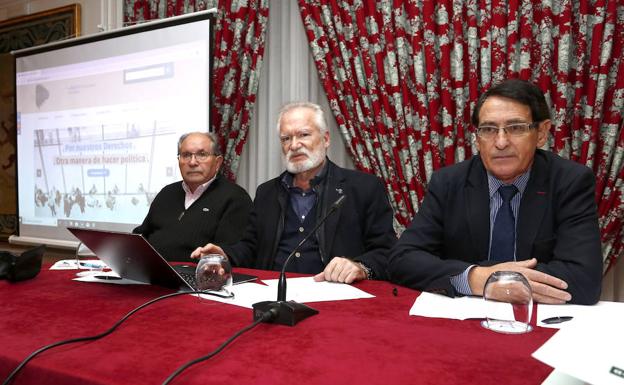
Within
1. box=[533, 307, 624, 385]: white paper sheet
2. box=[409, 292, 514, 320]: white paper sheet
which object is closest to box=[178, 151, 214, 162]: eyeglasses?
box=[409, 292, 514, 320]: white paper sheet

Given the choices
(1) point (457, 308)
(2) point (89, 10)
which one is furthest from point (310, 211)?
(2) point (89, 10)

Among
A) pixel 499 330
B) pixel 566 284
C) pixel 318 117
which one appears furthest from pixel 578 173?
pixel 318 117

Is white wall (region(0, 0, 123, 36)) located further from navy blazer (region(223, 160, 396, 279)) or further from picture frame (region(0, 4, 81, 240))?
navy blazer (region(223, 160, 396, 279))

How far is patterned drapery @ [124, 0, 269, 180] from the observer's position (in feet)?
10.8

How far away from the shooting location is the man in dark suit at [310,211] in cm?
224

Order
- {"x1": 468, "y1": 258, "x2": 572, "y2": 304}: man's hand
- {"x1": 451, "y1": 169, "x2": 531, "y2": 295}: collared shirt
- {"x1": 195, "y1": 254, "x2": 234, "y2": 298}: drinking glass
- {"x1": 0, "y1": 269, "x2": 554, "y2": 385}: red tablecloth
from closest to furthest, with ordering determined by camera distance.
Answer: {"x1": 0, "y1": 269, "x2": 554, "y2": 385}: red tablecloth → {"x1": 468, "y1": 258, "x2": 572, "y2": 304}: man's hand → {"x1": 195, "y1": 254, "x2": 234, "y2": 298}: drinking glass → {"x1": 451, "y1": 169, "x2": 531, "y2": 295}: collared shirt

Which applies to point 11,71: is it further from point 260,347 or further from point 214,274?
point 260,347

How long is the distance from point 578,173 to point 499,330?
846 millimetres

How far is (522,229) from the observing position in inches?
63.3

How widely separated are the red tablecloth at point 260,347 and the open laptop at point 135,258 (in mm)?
123

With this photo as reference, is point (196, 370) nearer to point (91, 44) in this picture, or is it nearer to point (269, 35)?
point (269, 35)

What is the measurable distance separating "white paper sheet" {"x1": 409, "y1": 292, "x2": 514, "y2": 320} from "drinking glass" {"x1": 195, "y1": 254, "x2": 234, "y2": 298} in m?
0.51

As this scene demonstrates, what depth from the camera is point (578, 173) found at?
5.26 ft

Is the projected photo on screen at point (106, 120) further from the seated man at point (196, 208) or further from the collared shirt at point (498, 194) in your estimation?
the collared shirt at point (498, 194)
